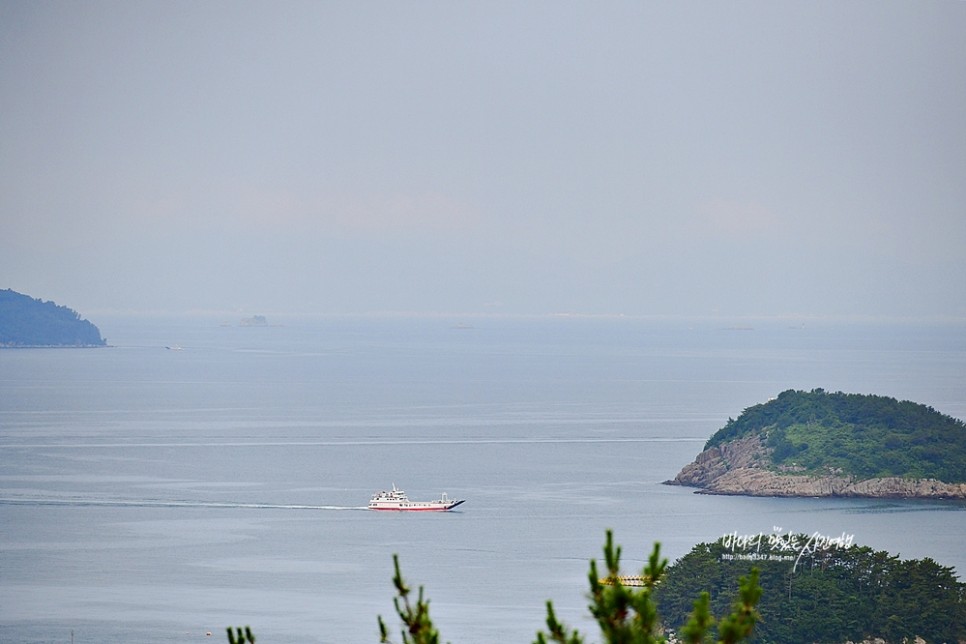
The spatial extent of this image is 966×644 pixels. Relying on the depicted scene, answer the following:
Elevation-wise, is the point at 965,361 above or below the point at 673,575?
above

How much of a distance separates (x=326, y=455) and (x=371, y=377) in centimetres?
4935

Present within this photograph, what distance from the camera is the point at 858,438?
49.6m

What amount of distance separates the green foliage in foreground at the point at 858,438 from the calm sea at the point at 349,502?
197cm

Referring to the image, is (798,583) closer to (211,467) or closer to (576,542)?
(576,542)

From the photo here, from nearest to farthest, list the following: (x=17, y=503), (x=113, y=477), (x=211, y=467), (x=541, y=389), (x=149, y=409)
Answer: (x=17, y=503) → (x=113, y=477) → (x=211, y=467) → (x=149, y=409) → (x=541, y=389)

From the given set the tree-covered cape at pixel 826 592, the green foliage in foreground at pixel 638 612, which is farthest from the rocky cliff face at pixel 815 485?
the green foliage in foreground at pixel 638 612

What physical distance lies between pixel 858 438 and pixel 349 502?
581 inches

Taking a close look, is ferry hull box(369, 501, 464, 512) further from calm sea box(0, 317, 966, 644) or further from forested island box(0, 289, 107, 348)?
forested island box(0, 289, 107, 348)

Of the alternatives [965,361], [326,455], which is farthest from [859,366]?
[326,455]

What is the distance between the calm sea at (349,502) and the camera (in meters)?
31.0

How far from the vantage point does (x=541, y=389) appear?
309ft

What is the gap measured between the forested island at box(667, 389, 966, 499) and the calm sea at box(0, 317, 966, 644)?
980 millimetres

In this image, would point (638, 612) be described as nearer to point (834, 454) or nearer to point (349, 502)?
point (349, 502)

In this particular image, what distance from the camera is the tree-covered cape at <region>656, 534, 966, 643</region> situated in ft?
86.1
